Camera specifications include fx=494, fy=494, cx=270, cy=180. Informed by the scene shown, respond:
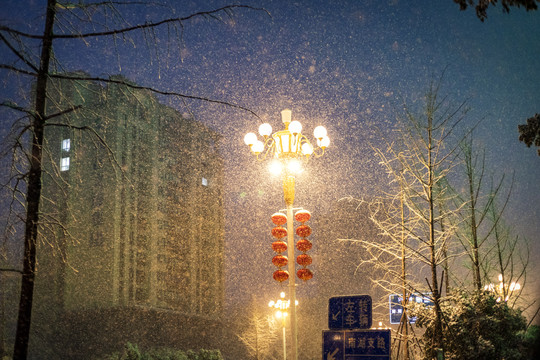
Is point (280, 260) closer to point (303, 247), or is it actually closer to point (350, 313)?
point (303, 247)

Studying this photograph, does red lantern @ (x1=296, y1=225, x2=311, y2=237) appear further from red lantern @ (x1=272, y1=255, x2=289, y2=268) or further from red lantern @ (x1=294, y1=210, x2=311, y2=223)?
red lantern @ (x1=272, y1=255, x2=289, y2=268)

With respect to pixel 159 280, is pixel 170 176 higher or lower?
higher

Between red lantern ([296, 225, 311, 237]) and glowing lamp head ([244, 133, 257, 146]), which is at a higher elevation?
glowing lamp head ([244, 133, 257, 146])

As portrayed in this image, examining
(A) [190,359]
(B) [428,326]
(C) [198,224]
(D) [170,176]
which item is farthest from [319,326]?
(B) [428,326]

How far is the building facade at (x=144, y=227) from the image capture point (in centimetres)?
4891

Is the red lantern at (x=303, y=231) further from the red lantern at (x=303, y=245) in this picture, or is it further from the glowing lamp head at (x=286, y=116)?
the glowing lamp head at (x=286, y=116)

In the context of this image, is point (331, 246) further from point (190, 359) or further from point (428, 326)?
point (428, 326)

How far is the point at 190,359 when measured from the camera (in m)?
27.3

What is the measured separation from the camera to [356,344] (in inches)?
320

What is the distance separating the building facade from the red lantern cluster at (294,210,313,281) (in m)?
28.7

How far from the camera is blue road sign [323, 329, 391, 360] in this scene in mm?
7941

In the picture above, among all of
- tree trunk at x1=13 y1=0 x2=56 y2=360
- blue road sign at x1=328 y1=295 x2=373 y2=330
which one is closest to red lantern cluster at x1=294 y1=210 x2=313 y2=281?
blue road sign at x1=328 y1=295 x2=373 y2=330

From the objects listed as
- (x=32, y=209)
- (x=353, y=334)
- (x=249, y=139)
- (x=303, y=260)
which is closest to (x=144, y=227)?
(x=249, y=139)

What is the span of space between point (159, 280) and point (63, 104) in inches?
2191
